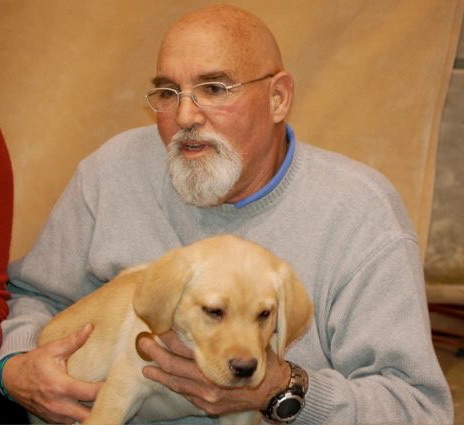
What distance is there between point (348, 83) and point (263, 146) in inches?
34.4

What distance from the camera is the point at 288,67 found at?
2.86 metres

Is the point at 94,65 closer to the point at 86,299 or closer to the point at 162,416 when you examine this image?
the point at 86,299

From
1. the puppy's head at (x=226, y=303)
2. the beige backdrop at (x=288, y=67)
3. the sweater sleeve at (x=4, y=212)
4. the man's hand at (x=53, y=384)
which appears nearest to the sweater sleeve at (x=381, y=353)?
the puppy's head at (x=226, y=303)

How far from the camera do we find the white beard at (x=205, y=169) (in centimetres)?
194

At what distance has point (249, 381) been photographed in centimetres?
148

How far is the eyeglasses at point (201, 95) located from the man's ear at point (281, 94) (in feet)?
0.37

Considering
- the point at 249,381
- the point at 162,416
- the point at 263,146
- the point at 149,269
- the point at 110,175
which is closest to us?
the point at 249,381

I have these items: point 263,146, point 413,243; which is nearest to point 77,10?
point 263,146

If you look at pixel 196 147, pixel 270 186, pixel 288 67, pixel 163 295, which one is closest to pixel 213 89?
pixel 196 147

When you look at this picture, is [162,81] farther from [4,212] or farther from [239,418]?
[239,418]

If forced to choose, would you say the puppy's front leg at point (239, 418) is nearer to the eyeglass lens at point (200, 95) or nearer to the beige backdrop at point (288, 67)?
the eyeglass lens at point (200, 95)

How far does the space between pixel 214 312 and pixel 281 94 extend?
2.62 feet

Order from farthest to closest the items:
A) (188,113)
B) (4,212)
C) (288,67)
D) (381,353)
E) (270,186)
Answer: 1. (288,67)
2. (4,212)
3. (270,186)
4. (188,113)
5. (381,353)

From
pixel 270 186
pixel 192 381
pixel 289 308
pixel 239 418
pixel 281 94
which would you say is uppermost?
pixel 281 94
